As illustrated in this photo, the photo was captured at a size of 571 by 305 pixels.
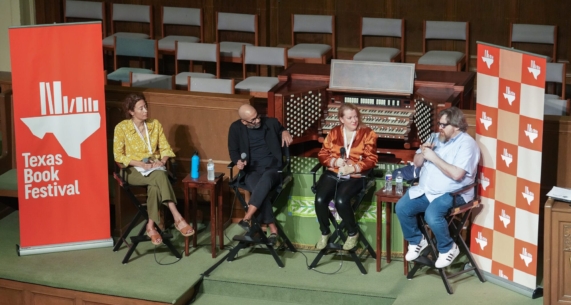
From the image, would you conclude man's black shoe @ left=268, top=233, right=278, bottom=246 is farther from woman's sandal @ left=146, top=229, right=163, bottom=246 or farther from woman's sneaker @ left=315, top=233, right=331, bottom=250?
woman's sandal @ left=146, top=229, right=163, bottom=246

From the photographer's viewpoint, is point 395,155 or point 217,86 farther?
point 217,86

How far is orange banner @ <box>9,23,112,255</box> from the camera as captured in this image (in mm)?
7102

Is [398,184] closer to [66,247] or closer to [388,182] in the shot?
[388,182]

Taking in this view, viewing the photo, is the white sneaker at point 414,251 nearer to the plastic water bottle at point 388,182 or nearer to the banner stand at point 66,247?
the plastic water bottle at point 388,182

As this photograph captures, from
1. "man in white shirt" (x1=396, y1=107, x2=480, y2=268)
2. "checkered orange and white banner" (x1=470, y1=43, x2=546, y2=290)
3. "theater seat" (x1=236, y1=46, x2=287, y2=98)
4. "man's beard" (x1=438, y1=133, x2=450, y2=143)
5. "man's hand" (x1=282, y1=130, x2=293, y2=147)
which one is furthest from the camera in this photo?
"theater seat" (x1=236, y1=46, x2=287, y2=98)

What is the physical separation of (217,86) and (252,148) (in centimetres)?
168

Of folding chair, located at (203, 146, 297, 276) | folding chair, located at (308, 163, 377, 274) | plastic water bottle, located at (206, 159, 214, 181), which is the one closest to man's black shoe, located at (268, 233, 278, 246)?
folding chair, located at (203, 146, 297, 276)

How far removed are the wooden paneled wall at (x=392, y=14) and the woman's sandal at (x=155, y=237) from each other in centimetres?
432

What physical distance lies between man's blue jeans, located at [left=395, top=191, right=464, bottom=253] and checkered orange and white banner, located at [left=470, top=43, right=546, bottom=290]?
0.31 m

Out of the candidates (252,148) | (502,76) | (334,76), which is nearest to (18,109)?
(252,148)

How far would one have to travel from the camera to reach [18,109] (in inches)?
281

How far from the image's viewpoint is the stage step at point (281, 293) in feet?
21.6

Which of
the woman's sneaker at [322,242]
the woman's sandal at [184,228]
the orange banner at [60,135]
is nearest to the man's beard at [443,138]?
the woman's sneaker at [322,242]

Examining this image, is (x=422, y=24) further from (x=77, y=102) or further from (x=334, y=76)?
(x=77, y=102)
